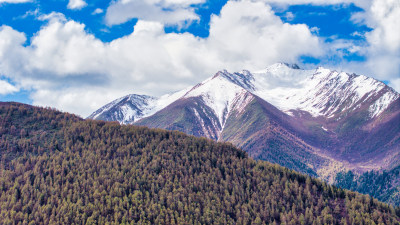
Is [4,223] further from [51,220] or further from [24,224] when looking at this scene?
[51,220]

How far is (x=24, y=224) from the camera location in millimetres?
195375

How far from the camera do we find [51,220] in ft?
655

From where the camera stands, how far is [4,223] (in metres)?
Result: 194

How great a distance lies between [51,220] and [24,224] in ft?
44.1

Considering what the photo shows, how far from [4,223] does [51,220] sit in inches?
914

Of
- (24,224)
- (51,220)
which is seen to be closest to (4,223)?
(24,224)

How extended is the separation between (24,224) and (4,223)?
391 inches
